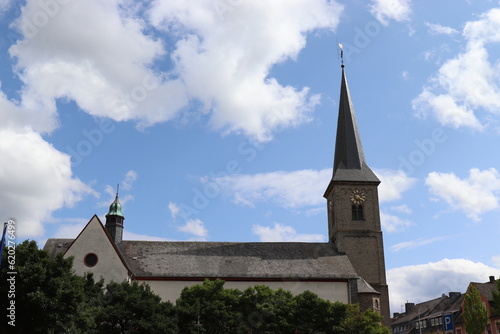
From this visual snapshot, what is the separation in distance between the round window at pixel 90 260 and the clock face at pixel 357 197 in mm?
28779

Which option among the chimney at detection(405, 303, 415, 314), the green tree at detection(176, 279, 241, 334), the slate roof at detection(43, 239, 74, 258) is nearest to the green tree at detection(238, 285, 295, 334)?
the green tree at detection(176, 279, 241, 334)

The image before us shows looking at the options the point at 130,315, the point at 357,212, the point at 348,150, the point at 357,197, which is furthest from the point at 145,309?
the point at 348,150

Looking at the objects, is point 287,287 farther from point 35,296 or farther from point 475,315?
point 35,296

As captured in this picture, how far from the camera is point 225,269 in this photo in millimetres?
47312

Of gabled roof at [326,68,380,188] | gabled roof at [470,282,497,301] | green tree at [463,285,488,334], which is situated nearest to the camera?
green tree at [463,285,488,334]

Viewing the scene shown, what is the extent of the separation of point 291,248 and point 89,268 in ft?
69.0

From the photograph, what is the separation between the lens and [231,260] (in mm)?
48906

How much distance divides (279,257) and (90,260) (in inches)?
743

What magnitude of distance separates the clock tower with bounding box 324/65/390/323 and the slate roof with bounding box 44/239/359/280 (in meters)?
2.68

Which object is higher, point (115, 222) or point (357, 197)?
point (357, 197)

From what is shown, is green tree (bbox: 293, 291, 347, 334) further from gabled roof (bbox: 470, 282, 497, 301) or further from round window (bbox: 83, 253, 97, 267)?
gabled roof (bbox: 470, 282, 497, 301)

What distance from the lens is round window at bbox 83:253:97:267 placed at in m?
42.9

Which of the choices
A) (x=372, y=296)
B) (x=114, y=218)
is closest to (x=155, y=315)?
(x=114, y=218)

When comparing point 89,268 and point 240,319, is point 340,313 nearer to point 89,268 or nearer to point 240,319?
point 240,319
